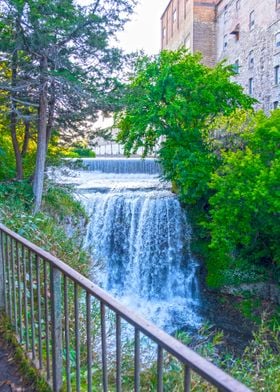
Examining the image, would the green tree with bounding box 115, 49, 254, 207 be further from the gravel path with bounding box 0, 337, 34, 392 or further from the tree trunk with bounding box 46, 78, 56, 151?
the gravel path with bounding box 0, 337, 34, 392

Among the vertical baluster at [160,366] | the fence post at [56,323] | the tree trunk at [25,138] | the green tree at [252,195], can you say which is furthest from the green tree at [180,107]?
the vertical baluster at [160,366]

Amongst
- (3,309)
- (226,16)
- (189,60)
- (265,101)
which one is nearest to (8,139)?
(189,60)

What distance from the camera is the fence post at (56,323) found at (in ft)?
6.81

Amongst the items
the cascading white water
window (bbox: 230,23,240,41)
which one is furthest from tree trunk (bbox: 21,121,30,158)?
window (bbox: 230,23,240,41)

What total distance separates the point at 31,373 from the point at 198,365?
1759 millimetres

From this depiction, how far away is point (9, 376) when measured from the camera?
241cm

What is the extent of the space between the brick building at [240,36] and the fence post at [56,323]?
15.2 meters

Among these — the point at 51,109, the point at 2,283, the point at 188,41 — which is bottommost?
the point at 2,283

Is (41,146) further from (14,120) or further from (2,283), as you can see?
(2,283)

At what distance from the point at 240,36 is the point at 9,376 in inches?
1006

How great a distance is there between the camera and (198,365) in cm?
107

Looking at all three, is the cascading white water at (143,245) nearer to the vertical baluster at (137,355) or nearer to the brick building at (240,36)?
the brick building at (240,36)

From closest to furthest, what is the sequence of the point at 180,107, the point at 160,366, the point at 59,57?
the point at 160,366
the point at 59,57
the point at 180,107

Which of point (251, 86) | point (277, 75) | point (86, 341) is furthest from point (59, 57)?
point (251, 86)
